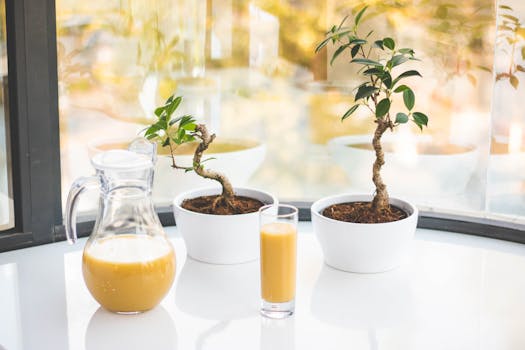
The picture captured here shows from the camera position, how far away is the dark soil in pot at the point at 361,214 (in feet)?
4.47

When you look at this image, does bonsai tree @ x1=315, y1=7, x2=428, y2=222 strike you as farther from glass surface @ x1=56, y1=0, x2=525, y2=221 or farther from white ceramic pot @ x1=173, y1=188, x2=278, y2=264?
glass surface @ x1=56, y1=0, x2=525, y2=221

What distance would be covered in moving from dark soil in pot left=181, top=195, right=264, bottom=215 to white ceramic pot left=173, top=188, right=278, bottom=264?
0.03m

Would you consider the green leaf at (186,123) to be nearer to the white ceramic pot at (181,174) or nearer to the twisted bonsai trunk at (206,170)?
the twisted bonsai trunk at (206,170)

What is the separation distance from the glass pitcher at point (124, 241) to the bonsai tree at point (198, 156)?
15 cm

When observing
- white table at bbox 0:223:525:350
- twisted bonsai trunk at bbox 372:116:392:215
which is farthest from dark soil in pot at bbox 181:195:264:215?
twisted bonsai trunk at bbox 372:116:392:215

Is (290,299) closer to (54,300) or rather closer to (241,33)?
(54,300)

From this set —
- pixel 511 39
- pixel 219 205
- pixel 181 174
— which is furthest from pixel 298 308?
pixel 511 39

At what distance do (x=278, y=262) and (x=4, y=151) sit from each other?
2.18ft

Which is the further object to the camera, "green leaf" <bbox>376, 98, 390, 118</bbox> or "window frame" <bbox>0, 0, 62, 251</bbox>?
"window frame" <bbox>0, 0, 62, 251</bbox>

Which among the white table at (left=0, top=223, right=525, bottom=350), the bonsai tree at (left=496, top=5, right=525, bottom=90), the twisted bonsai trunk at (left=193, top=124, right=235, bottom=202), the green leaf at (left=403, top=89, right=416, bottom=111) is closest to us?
the white table at (left=0, top=223, right=525, bottom=350)

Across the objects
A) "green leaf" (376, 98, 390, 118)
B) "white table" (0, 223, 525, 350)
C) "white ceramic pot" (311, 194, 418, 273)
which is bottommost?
"white table" (0, 223, 525, 350)

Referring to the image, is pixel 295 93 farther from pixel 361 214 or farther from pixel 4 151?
pixel 4 151

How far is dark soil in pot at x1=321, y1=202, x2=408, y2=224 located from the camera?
1.36 m

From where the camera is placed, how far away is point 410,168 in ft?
5.88
